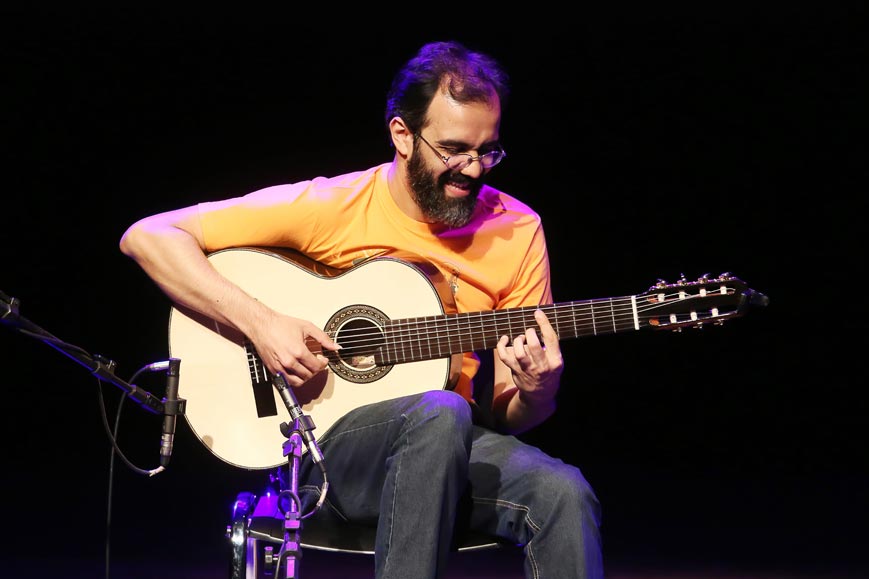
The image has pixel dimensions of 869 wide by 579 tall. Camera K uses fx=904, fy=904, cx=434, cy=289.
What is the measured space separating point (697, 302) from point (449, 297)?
702 millimetres

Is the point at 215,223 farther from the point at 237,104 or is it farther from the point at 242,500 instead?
the point at 237,104

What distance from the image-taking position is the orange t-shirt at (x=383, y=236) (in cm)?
271

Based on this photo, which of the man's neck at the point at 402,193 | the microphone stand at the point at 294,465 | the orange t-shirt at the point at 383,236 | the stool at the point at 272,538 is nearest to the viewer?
the microphone stand at the point at 294,465

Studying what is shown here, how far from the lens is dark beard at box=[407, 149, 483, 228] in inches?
110

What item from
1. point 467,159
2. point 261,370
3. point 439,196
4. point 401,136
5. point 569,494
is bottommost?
point 569,494

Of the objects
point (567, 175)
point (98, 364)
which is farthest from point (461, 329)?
point (567, 175)

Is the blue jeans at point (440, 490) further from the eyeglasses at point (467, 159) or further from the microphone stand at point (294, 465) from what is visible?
the eyeglasses at point (467, 159)

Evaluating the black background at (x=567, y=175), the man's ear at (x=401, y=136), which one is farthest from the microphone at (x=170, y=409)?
the black background at (x=567, y=175)

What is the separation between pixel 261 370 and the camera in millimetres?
2572

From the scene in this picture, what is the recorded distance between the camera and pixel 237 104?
15.3 ft

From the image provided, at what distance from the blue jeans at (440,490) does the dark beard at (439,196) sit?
Answer: 26.9 inches

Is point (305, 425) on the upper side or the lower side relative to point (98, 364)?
lower

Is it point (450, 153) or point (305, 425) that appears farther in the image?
point (450, 153)

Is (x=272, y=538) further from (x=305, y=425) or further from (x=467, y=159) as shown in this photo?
(x=467, y=159)
